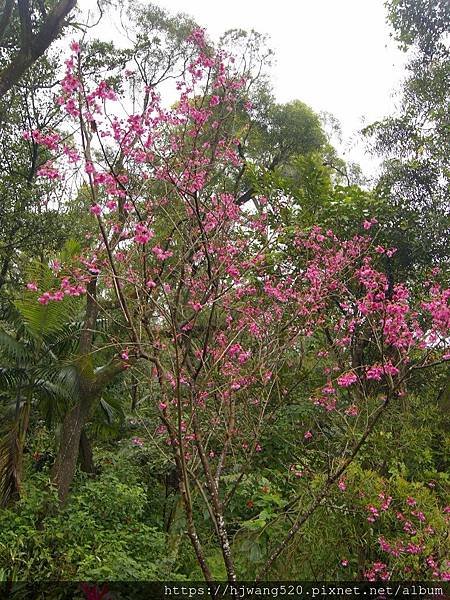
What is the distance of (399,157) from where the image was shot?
789 centimetres

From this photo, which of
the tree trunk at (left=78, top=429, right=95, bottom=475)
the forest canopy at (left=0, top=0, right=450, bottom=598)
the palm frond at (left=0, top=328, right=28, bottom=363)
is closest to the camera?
the forest canopy at (left=0, top=0, right=450, bottom=598)

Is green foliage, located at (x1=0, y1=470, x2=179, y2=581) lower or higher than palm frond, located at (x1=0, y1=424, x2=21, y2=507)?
lower

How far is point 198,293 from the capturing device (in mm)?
4738

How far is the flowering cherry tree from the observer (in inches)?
128

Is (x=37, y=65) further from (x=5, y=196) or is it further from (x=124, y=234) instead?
(x=124, y=234)

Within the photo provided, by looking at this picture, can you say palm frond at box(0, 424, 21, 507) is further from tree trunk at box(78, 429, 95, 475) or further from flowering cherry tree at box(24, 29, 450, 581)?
tree trunk at box(78, 429, 95, 475)

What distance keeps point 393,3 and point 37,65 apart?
17.5ft

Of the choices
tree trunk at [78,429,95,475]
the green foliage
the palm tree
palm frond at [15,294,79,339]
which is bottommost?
the green foliage

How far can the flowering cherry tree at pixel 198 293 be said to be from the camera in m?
3.25

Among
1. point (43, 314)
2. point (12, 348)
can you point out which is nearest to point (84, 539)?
point (12, 348)

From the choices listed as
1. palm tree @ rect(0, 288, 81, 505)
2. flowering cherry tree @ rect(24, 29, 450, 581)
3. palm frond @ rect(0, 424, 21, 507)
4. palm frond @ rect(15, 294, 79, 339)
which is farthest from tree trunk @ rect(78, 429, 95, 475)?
palm frond @ rect(15, 294, 79, 339)

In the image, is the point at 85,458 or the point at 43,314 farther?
the point at 85,458

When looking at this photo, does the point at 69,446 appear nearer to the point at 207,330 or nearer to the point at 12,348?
the point at 12,348

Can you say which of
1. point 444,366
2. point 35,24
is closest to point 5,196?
point 35,24
